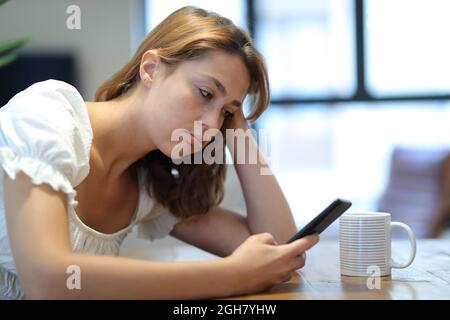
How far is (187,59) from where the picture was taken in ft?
4.30

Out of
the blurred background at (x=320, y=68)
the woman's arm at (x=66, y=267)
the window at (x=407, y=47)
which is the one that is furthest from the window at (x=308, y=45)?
the woman's arm at (x=66, y=267)

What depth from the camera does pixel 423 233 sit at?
3.78 m

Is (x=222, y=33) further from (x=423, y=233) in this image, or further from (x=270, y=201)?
(x=423, y=233)

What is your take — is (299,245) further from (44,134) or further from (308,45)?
(308,45)

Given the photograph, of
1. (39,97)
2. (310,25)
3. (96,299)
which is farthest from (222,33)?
(310,25)

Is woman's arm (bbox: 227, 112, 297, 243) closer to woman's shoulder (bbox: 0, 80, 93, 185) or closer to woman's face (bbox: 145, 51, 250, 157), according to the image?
woman's face (bbox: 145, 51, 250, 157)

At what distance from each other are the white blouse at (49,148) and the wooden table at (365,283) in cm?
35

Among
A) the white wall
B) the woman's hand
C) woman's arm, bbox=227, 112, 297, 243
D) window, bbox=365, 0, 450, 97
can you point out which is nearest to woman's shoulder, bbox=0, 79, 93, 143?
the woman's hand

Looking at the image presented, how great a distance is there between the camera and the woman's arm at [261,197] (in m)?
1.52

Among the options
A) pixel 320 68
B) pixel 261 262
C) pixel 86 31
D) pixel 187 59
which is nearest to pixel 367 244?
pixel 261 262

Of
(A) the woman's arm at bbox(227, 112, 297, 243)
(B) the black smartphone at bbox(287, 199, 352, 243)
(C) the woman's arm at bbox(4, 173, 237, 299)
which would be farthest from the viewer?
(A) the woman's arm at bbox(227, 112, 297, 243)

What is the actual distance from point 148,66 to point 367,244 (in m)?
0.59

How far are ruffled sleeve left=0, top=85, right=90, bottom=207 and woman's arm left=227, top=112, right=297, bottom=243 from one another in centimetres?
53

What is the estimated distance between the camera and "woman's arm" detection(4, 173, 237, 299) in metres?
0.91
